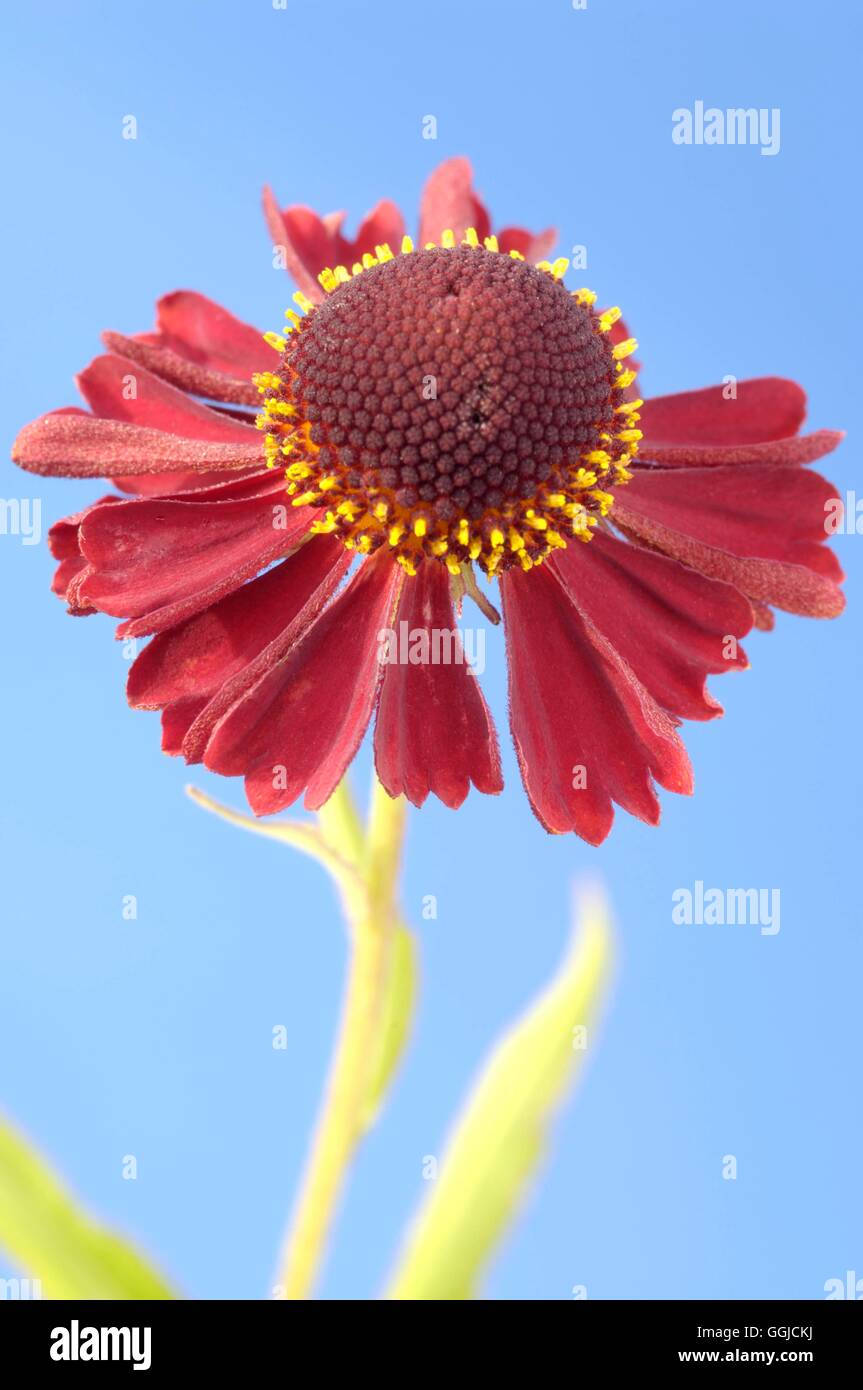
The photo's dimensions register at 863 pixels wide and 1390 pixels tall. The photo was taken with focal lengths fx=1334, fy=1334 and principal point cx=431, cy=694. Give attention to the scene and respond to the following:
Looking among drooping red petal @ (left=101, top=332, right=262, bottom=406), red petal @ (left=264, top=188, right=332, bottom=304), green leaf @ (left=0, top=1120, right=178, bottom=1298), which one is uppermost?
red petal @ (left=264, top=188, right=332, bottom=304)

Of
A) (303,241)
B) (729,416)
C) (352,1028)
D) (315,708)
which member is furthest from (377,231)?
(352,1028)

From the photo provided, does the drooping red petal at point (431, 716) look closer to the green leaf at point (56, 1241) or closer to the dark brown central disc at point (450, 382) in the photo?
the dark brown central disc at point (450, 382)

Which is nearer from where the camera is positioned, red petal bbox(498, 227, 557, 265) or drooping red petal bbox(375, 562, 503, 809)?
drooping red petal bbox(375, 562, 503, 809)

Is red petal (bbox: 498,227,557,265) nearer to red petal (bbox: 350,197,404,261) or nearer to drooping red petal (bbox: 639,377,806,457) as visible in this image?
red petal (bbox: 350,197,404,261)

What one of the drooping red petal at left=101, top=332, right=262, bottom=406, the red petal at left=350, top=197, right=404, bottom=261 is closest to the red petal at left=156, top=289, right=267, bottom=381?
the drooping red petal at left=101, top=332, right=262, bottom=406

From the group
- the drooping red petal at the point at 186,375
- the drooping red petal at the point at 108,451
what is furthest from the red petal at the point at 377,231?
the drooping red petal at the point at 108,451
